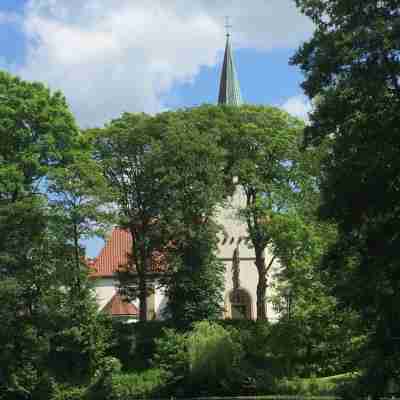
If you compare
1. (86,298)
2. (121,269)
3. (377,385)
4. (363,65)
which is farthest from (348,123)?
(121,269)

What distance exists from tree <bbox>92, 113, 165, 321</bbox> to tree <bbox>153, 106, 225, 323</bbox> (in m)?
0.83

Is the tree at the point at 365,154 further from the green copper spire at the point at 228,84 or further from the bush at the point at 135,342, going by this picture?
the green copper spire at the point at 228,84

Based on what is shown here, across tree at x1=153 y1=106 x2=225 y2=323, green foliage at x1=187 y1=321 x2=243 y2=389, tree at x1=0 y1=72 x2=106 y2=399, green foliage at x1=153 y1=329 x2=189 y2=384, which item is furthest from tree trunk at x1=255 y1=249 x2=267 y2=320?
tree at x1=0 y1=72 x2=106 y2=399

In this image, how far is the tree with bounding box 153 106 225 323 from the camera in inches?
1578

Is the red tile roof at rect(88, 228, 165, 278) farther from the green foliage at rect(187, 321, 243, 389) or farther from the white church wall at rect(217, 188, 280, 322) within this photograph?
the green foliage at rect(187, 321, 243, 389)

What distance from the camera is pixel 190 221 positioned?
4109 centimetres

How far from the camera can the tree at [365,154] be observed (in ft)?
58.5

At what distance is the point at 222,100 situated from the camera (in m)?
65.5

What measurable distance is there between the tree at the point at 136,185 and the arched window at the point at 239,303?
1108 cm

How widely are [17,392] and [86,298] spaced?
551 centimetres

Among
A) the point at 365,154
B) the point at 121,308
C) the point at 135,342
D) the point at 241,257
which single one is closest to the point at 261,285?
the point at 241,257

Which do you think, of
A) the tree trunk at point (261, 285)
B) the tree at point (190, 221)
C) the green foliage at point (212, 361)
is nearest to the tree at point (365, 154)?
the green foliage at point (212, 361)

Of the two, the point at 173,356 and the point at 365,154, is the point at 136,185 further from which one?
the point at 365,154

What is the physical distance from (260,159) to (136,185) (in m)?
8.15
